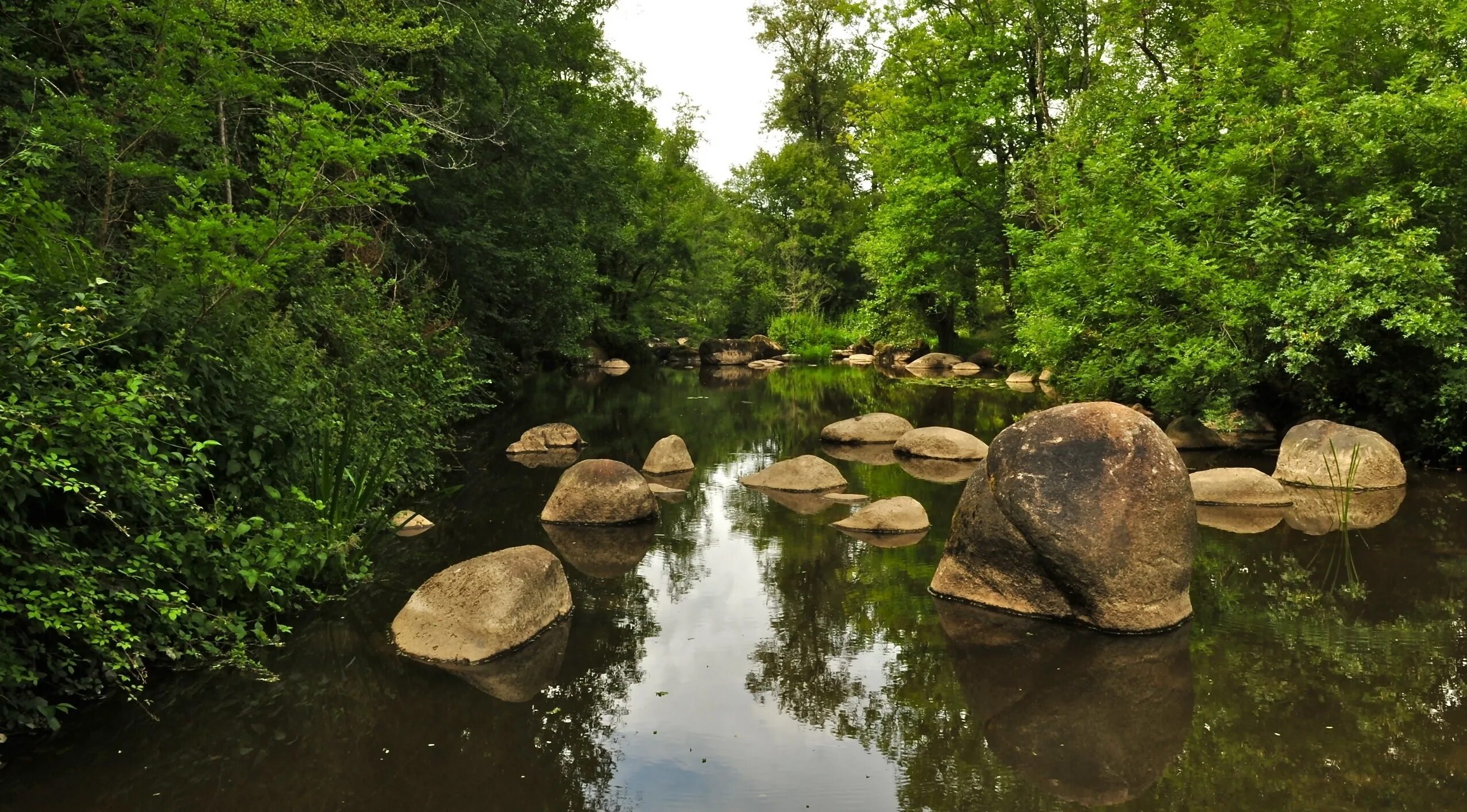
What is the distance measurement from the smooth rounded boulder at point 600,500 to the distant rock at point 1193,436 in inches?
370

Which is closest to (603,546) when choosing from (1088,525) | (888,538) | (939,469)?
(888,538)

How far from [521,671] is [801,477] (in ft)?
21.1

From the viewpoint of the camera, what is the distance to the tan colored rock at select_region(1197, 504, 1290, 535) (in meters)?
9.70

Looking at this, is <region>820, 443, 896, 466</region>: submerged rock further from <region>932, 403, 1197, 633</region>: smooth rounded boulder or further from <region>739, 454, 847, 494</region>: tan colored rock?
<region>932, 403, 1197, 633</region>: smooth rounded boulder

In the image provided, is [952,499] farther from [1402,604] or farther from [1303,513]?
[1402,604]

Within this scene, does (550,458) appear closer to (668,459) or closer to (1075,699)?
(668,459)

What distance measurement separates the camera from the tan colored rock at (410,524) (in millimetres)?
9180

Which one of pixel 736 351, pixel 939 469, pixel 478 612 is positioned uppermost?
pixel 478 612

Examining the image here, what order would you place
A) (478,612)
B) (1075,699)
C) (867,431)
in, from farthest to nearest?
(867,431)
(478,612)
(1075,699)

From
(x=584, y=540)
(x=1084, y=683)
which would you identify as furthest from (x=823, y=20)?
(x=1084, y=683)

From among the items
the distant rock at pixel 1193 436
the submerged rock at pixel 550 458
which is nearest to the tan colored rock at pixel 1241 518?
the distant rock at pixel 1193 436

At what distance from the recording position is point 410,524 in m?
9.43

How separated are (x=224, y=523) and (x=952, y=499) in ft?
26.7

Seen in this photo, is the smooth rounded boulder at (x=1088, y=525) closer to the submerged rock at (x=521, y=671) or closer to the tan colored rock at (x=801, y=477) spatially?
the submerged rock at (x=521, y=671)
